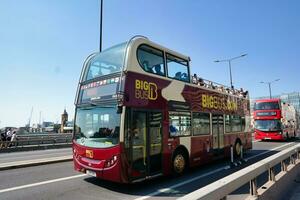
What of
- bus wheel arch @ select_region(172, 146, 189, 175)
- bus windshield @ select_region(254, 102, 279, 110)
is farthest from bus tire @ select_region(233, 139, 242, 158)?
bus windshield @ select_region(254, 102, 279, 110)

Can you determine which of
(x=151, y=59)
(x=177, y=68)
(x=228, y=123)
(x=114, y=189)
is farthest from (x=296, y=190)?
(x=228, y=123)

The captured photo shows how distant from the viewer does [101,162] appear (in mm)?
6973

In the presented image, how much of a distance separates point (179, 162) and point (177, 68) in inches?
131

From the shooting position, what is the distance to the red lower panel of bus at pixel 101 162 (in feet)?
22.0

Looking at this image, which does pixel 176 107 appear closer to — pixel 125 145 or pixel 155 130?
pixel 155 130

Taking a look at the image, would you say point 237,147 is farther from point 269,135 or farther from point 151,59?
point 269,135

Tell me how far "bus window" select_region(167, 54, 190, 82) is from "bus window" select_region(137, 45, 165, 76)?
40 centimetres

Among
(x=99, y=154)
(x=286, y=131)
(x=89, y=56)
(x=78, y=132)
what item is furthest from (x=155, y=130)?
(x=286, y=131)

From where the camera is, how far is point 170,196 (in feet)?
21.8

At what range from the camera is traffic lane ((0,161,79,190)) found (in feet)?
25.6

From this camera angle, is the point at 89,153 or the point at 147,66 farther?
the point at 147,66

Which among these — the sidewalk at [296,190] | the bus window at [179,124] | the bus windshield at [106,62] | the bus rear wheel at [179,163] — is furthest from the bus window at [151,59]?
the sidewalk at [296,190]

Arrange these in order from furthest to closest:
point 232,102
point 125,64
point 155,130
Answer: point 232,102
point 155,130
point 125,64

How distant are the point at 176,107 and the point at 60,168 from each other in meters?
5.06
